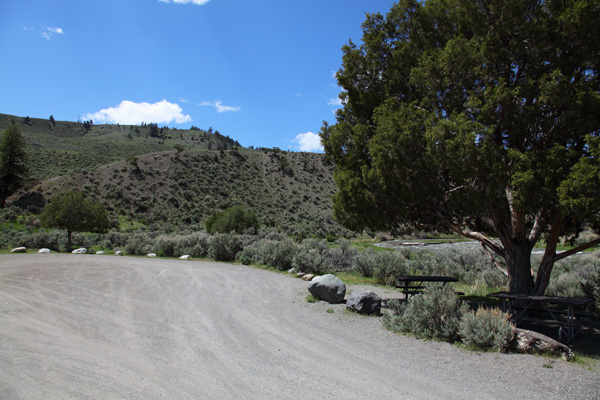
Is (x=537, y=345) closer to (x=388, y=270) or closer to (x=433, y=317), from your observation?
(x=433, y=317)

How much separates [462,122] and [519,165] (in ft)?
4.06

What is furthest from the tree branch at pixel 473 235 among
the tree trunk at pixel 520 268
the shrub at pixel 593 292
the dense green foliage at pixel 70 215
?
the dense green foliage at pixel 70 215

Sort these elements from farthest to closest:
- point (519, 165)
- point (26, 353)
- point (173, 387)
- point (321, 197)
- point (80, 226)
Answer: point (321, 197) < point (80, 226) < point (519, 165) < point (26, 353) < point (173, 387)

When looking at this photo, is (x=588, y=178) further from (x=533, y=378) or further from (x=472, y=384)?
(x=472, y=384)

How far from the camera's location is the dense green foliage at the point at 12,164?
45.4 metres

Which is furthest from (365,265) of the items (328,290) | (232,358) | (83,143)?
(83,143)

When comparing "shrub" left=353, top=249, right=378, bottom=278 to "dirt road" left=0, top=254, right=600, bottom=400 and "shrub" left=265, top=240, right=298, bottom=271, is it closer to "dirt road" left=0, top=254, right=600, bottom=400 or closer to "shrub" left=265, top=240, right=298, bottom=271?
"shrub" left=265, top=240, right=298, bottom=271

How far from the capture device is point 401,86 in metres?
9.45

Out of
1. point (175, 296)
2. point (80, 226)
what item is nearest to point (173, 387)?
point (175, 296)

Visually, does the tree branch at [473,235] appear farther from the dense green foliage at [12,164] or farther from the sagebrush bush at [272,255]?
the dense green foliage at [12,164]

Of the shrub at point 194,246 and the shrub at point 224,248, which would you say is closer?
the shrub at point 224,248

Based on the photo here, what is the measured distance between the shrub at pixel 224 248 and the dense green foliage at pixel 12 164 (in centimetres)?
3953

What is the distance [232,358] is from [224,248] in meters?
16.1

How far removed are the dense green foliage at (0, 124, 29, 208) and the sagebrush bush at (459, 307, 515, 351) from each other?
5539cm
